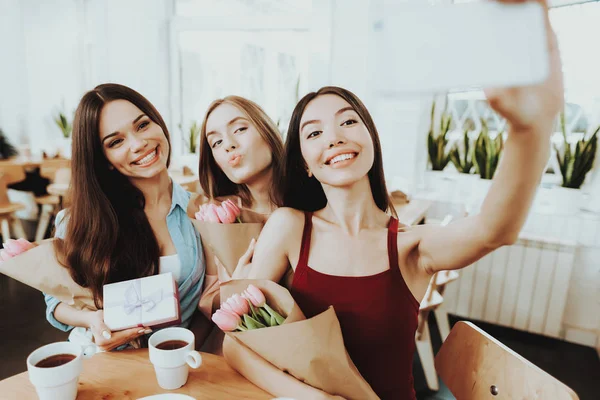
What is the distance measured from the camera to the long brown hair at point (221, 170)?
130 centimetres

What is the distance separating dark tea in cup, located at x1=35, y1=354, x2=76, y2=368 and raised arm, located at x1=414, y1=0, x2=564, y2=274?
88 cm

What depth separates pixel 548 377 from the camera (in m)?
0.89

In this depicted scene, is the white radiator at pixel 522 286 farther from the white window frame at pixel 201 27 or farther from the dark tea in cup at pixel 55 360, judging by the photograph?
the white window frame at pixel 201 27

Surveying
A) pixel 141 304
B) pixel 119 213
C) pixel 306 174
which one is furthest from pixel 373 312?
pixel 119 213

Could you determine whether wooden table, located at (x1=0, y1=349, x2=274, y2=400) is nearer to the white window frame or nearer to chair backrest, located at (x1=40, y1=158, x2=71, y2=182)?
the white window frame

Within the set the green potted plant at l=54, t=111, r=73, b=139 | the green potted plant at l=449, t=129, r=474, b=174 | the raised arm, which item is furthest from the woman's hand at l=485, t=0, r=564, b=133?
the green potted plant at l=54, t=111, r=73, b=139

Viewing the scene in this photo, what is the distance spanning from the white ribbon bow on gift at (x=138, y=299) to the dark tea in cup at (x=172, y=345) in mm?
98

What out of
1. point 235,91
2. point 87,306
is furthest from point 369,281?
point 235,91

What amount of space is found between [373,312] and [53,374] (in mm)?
723

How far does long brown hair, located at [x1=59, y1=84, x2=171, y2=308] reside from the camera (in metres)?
1.24

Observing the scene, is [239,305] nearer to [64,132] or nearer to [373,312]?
[373,312]

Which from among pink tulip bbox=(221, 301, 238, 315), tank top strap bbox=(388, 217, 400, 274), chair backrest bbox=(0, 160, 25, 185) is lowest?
chair backrest bbox=(0, 160, 25, 185)

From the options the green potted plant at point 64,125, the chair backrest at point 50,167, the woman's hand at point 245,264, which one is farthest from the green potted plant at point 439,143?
the green potted plant at point 64,125

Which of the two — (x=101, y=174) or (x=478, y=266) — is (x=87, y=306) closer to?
(x=101, y=174)
